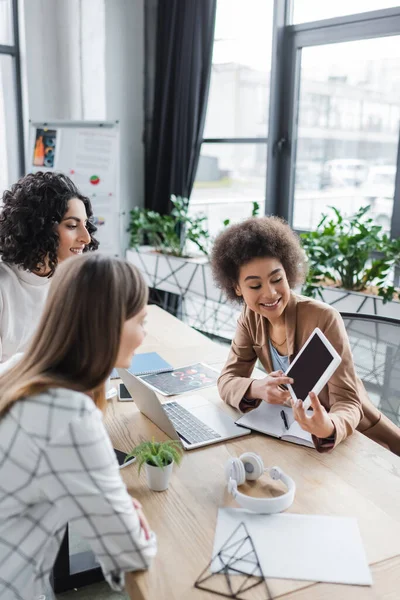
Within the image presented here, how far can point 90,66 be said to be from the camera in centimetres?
410

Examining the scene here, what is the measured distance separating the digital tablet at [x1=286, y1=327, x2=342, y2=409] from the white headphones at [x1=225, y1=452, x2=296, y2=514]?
→ 18 cm

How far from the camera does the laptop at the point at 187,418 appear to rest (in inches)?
55.6

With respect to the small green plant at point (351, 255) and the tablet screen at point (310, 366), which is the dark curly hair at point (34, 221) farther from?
the small green plant at point (351, 255)

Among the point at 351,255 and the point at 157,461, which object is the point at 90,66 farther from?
the point at 157,461

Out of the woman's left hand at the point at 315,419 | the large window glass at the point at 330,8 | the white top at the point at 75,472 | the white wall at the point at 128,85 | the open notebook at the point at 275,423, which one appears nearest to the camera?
the white top at the point at 75,472

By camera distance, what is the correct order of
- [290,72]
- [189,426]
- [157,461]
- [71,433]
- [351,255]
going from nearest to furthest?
[71,433], [157,461], [189,426], [351,255], [290,72]

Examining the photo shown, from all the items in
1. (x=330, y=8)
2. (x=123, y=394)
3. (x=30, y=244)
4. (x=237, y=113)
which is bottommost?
(x=123, y=394)

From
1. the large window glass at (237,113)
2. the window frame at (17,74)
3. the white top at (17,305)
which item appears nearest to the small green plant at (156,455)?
the white top at (17,305)

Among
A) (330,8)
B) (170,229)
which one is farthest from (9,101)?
(330,8)

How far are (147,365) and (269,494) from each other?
84 centimetres

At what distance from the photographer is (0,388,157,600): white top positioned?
0.89 metres

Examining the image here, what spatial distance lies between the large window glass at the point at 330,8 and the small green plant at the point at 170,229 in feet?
4.48

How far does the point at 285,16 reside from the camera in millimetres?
3539

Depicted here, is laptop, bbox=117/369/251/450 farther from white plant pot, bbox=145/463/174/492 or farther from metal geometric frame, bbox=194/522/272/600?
metal geometric frame, bbox=194/522/272/600
